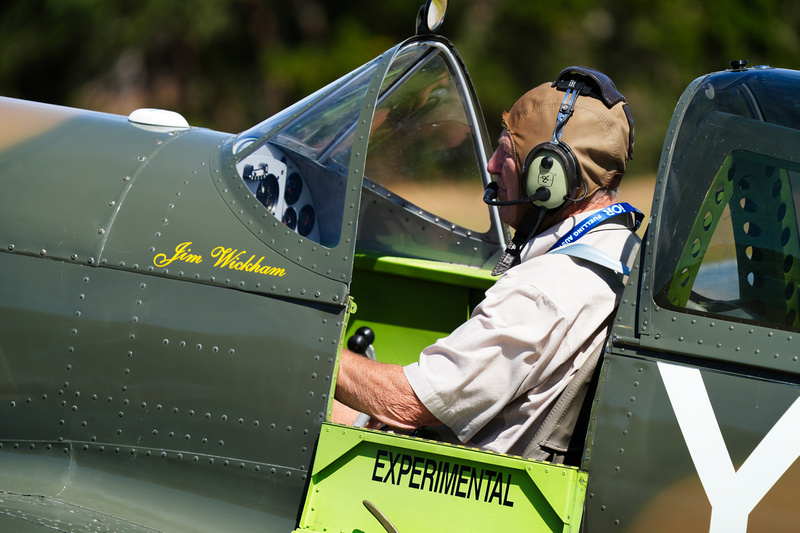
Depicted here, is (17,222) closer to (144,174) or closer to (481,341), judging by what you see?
(144,174)

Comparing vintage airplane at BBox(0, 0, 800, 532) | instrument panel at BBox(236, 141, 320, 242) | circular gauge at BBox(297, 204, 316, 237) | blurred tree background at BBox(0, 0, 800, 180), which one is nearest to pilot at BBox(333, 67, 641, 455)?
vintage airplane at BBox(0, 0, 800, 532)

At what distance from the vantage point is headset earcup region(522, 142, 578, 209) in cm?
246

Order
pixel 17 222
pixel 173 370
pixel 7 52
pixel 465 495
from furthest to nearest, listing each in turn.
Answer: pixel 7 52
pixel 17 222
pixel 173 370
pixel 465 495

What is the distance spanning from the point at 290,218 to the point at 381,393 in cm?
79

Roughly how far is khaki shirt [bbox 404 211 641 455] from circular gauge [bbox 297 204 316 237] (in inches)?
25.5

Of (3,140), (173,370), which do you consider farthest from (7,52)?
(173,370)

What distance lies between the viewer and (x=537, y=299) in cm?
226

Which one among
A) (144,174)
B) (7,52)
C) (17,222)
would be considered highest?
(7,52)

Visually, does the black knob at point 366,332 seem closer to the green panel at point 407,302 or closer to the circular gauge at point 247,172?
the green panel at point 407,302

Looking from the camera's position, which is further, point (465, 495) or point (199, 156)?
point (199, 156)

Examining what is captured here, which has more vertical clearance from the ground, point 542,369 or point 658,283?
point 658,283

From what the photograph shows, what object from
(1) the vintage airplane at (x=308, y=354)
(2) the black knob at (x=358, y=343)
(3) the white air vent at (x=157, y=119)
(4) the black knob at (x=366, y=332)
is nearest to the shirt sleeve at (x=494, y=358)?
(1) the vintage airplane at (x=308, y=354)

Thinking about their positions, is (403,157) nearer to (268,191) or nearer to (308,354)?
(268,191)

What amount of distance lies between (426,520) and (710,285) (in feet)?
3.50
